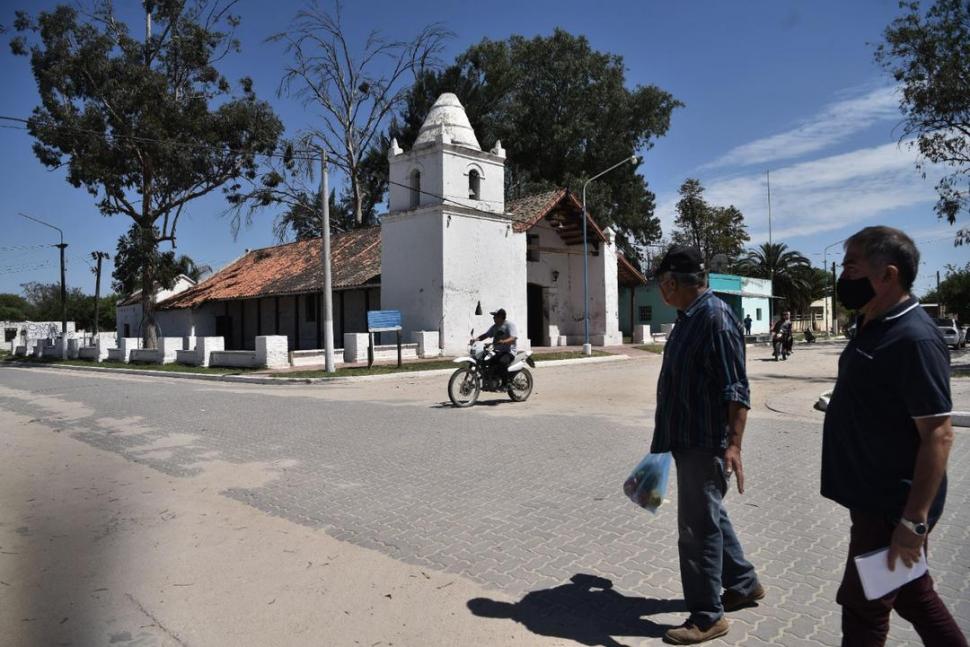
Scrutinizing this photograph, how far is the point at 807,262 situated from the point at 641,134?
1835cm

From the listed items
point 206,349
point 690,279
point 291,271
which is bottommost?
point 206,349

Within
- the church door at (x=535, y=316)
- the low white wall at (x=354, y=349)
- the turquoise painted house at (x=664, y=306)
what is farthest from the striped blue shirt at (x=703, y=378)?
the turquoise painted house at (x=664, y=306)

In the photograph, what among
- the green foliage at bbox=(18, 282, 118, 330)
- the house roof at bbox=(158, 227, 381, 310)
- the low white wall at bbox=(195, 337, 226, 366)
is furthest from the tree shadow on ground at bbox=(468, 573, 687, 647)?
the green foliage at bbox=(18, 282, 118, 330)

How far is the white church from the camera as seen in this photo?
26516mm

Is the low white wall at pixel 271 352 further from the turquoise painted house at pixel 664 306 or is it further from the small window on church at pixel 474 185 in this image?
the turquoise painted house at pixel 664 306

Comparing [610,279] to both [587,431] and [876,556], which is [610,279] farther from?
[876,556]

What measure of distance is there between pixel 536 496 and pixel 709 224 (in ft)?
168

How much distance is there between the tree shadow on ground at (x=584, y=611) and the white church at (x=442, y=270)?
19817mm

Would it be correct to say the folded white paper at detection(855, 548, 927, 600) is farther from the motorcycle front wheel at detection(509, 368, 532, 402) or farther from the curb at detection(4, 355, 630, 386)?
the curb at detection(4, 355, 630, 386)

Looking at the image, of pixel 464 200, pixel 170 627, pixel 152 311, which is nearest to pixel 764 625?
pixel 170 627

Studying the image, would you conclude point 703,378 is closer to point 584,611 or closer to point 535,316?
point 584,611

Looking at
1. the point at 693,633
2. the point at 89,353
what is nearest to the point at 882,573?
the point at 693,633

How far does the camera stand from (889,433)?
2414mm

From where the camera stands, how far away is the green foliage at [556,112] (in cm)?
4525
